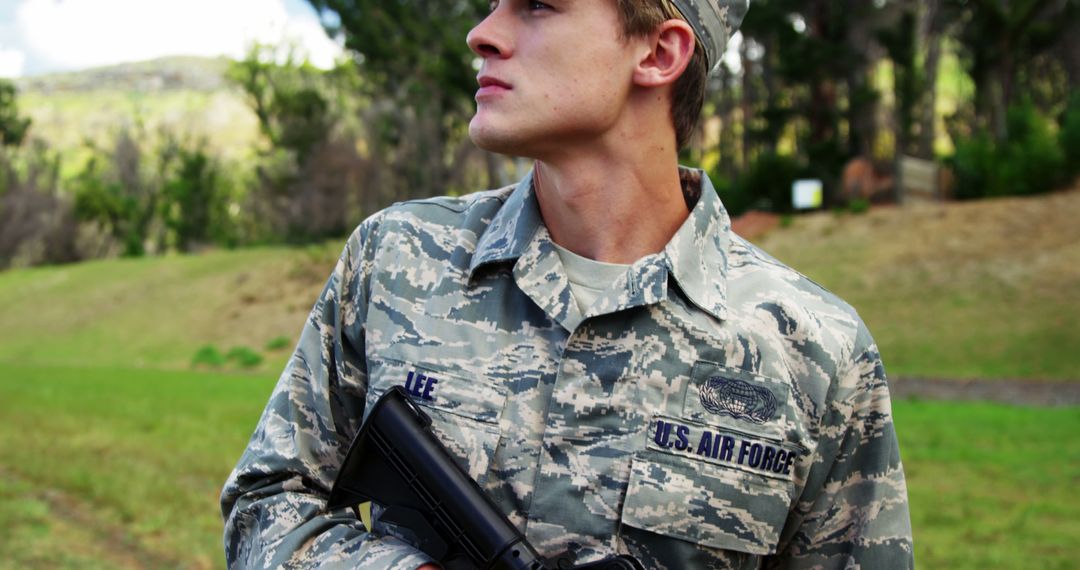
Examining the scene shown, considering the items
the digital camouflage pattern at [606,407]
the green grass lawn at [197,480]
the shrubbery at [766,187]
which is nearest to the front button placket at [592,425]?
the digital camouflage pattern at [606,407]

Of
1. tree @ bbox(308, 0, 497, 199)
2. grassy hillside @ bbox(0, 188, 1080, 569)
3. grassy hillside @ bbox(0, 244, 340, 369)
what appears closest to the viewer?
grassy hillside @ bbox(0, 188, 1080, 569)

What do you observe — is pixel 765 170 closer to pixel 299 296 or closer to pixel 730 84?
pixel 299 296

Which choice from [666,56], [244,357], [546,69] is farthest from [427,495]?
[244,357]

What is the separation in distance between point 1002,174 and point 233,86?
35.4m

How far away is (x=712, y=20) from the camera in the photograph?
2.23 metres

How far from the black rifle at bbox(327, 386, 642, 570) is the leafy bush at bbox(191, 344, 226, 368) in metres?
23.5

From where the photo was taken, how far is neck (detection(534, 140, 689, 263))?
86.4 inches

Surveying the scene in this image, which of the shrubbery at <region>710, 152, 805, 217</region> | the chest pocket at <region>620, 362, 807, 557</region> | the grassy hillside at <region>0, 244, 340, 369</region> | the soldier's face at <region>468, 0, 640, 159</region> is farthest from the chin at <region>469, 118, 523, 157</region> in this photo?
the shrubbery at <region>710, 152, 805, 217</region>

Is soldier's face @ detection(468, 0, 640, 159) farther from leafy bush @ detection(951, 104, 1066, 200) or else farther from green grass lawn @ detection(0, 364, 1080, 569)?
leafy bush @ detection(951, 104, 1066, 200)

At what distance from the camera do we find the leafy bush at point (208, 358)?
2477cm

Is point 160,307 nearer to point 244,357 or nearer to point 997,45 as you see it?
point 244,357

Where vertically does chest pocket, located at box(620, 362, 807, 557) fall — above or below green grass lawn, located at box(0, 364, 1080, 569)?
above

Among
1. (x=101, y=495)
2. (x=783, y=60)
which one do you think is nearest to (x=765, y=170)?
(x=783, y=60)

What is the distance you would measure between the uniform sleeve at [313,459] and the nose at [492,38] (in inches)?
17.7
